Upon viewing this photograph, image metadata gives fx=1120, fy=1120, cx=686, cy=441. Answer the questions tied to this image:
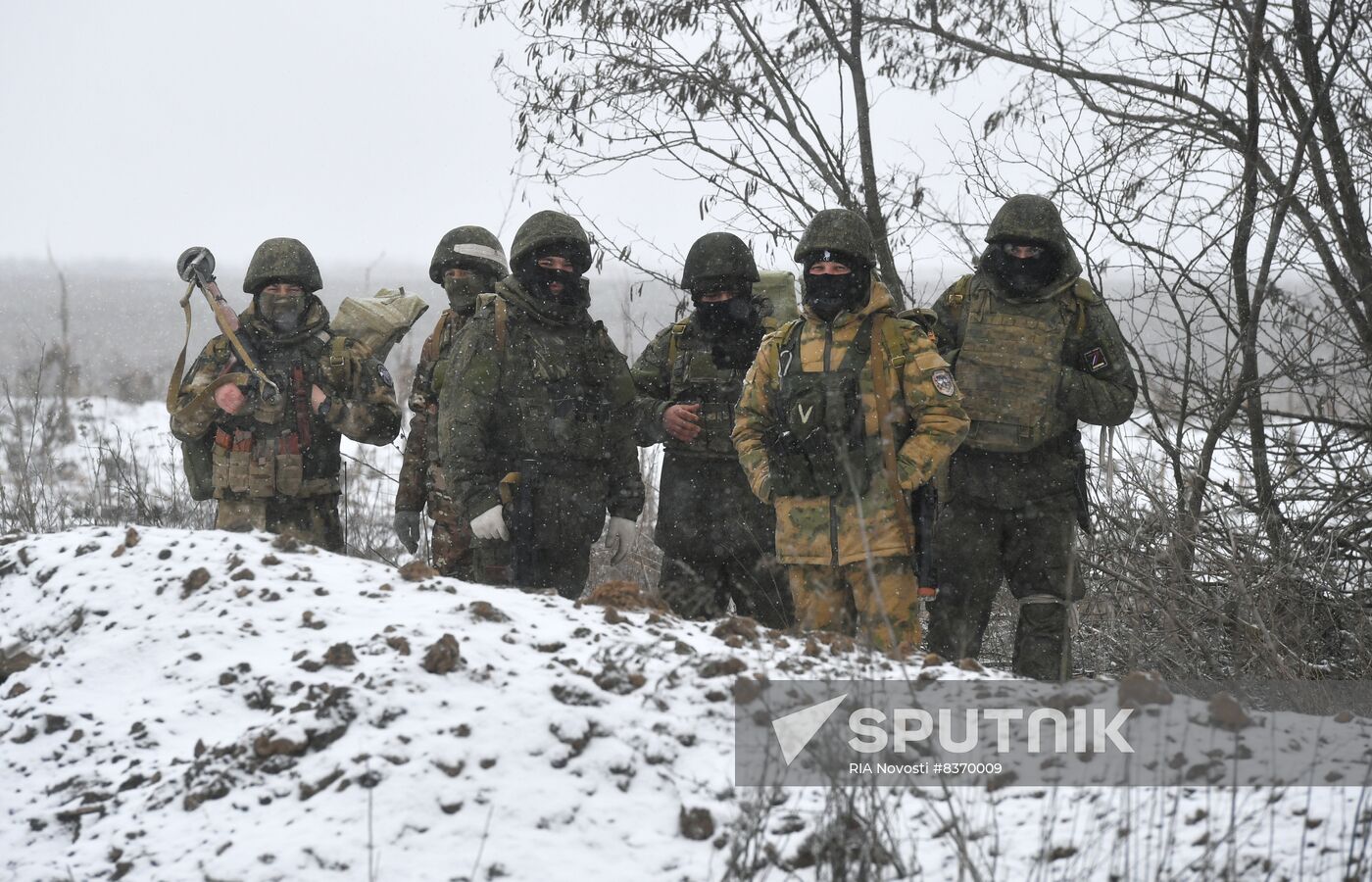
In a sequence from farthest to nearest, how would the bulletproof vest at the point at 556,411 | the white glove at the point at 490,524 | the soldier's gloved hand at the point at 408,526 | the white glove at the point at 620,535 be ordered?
the soldier's gloved hand at the point at 408,526 < the white glove at the point at 620,535 < the bulletproof vest at the point at 556,411 < the white glove at the point at 490,524

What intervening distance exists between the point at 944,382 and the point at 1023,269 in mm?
785

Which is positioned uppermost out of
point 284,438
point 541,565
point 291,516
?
point 284,438

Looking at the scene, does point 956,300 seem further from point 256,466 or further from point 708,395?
point 256,466

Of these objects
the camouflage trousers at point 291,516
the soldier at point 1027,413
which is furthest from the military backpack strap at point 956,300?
the camouflage trousers at point 291,516

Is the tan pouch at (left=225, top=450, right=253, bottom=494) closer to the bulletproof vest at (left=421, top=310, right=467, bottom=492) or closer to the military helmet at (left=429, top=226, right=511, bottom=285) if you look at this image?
the bulletproof vest at (left=421, top=310, right=467, bottom=492)

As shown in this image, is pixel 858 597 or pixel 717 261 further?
pixel 717 261

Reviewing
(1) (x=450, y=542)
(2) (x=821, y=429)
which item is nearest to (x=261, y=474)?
(1) (x=450, y=542)

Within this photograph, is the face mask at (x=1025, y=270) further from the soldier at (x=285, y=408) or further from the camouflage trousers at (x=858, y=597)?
the soldier at (x=285, y=408)

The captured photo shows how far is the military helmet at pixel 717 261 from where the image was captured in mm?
4875

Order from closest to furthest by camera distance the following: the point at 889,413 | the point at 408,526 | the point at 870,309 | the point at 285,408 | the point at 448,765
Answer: the point at 448,765 < the point at 889,413 < the point at 870,309 < the point at 285,408 < the point at 408,526

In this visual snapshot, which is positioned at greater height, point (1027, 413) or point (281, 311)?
point (281, 311)

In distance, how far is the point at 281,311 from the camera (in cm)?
539

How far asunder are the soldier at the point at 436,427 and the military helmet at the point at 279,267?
0.67m

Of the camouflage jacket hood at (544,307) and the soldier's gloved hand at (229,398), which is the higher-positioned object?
the camouflage jacket hood at (544,307)
